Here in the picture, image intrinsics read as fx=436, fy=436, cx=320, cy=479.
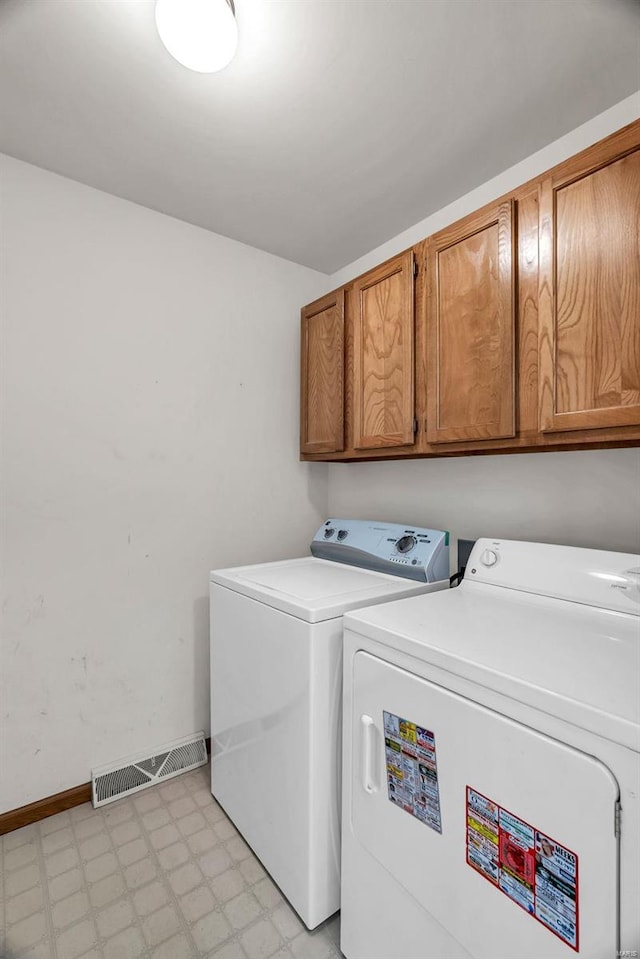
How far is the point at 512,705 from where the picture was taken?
2.61 feet

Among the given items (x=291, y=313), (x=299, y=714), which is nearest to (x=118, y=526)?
(x=299, y=714)

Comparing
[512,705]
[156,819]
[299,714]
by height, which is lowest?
→ [156,819]

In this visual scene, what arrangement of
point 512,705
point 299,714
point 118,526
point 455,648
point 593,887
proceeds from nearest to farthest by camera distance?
point 593,887, point 512,705, point 455,648, point 299,714, point 118,526

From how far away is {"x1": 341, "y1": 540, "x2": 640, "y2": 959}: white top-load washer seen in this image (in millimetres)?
677

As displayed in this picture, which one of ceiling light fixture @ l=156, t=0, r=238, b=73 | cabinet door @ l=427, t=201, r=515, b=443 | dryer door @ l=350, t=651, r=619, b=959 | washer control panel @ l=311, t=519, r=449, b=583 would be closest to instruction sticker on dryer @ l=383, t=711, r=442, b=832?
dryer door @ l=350, t=651, r=619, b=959

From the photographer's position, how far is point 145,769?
6.10ft

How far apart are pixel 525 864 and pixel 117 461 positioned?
1802 millimetres

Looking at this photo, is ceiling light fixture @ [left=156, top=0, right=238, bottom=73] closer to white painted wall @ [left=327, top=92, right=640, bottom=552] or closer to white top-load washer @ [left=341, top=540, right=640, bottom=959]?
white painted wall @ [left=327, top=92, right=640, bottom=552]

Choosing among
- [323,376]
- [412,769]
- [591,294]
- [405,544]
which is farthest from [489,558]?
[323,376]

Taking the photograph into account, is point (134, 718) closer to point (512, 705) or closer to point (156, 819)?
point (156, 819)

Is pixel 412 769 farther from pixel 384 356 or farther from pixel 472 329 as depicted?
pixel 384 356

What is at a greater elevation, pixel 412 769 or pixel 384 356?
pixel 384 356

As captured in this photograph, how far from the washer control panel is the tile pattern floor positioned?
1.08 m

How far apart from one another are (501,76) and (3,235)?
1764mm
